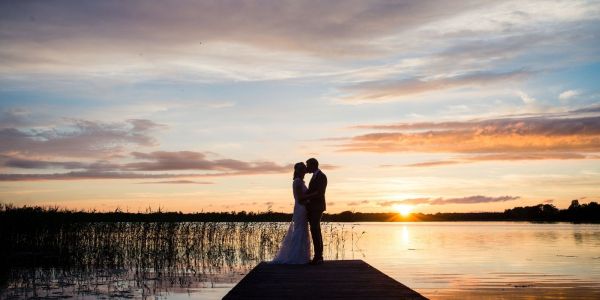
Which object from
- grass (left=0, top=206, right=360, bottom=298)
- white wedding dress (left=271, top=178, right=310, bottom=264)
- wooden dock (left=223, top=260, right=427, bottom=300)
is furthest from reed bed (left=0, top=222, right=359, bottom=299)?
wooden dock (left=223, top=260, right=427, bottom=300)

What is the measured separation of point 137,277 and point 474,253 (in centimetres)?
1715

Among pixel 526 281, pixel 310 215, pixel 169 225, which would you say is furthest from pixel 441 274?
pixel 169 225

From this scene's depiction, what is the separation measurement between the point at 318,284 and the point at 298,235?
12.0 feet

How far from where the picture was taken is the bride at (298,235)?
1366 cm

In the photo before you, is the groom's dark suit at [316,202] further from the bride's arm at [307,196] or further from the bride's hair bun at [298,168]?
the bride's hair bun at [298,168]

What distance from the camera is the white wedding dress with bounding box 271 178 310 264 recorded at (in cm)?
1393

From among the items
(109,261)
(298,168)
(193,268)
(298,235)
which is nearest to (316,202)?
(298,168)

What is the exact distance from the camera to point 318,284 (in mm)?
10375

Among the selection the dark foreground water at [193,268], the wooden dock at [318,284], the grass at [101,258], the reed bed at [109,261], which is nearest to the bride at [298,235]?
the wooden dock at [318,284]

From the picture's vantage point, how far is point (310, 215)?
44.4 ft

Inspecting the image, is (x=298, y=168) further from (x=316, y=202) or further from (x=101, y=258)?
(x=101, y=258)

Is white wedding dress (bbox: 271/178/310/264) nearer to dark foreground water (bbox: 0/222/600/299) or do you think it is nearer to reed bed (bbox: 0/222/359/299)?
dark foreground water (bbox: 0/222/600/299)

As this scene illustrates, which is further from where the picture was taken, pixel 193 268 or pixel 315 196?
pixel 193 268

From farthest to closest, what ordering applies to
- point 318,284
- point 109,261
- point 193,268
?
1. point 109,261
2. point 193,268
3. point 318,284
